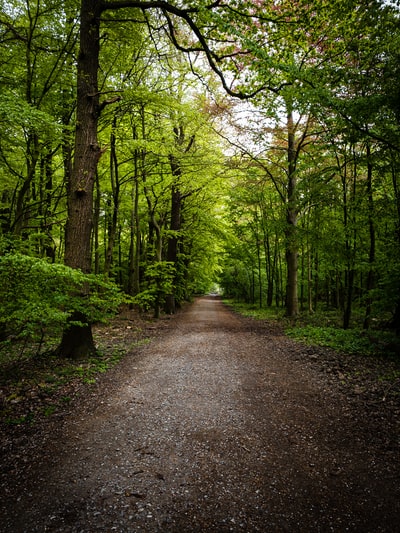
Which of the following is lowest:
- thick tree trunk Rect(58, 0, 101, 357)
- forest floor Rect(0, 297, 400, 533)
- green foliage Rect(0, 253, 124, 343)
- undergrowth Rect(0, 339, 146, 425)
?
forest floor Rect(0, 297, 400, 533)

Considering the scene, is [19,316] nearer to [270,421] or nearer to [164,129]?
[270,421]

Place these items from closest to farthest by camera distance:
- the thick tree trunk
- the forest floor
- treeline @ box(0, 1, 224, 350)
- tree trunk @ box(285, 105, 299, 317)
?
the forest floor < the thick tree trunk < treeline @ box(0, 1, 224, 350) < tree trunk @ box(285, 105, 299, 317)

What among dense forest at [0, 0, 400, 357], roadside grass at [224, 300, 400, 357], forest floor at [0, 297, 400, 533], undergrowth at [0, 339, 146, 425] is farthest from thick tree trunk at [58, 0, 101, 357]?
roadside grass at [224, 300, 400, 357]

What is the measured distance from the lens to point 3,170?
9609 millimetres

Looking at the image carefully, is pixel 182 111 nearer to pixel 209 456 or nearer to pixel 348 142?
pixel 348 142

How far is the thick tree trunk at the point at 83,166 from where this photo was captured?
20.4 ft

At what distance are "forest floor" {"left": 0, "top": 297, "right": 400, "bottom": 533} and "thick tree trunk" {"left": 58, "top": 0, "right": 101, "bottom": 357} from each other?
1.44m

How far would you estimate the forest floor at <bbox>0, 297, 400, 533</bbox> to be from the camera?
88.9 inches

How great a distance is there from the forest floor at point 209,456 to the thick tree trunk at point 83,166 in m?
1.44

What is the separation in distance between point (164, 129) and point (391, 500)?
11912 millimetres

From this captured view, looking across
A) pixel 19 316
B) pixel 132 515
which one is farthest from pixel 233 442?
pixel 19 316

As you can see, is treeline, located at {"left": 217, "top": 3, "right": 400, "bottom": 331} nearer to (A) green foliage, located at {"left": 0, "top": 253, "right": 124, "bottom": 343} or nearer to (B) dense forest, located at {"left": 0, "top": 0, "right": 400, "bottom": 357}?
(B) dense forest, located at {"left": 0, "top": 0, "right": 400, "bottom": 357}

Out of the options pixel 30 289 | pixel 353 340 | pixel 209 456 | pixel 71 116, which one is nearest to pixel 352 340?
pixel 353 340

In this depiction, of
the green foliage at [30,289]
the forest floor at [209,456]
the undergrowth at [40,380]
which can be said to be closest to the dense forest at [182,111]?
the green foliage at [30,289]
